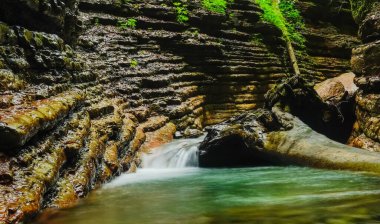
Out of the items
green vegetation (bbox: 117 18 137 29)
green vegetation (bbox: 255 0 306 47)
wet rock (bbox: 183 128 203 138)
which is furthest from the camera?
green vegetation (bbox: 255 0 306 47)

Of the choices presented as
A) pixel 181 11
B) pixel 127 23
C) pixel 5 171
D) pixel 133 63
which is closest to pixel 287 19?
pixel 181 11

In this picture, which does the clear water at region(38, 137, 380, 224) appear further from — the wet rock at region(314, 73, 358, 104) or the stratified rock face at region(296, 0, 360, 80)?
the stratified rock face at region(296, 0, 360, 80)

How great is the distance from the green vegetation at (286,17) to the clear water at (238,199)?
45.7ft

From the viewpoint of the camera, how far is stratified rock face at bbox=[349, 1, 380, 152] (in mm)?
10102

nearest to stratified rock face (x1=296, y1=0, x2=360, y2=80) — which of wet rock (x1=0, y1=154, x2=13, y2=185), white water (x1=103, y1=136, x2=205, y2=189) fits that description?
white water (x1=103, y1=136, x2=205, y2=189)

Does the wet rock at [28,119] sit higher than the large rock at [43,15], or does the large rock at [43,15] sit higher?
the large rock at [43,15]

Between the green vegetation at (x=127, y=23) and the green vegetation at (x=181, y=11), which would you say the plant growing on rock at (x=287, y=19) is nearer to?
the green vegetation at (x=181, y=11)

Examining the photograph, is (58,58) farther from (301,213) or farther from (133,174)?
(301,213)

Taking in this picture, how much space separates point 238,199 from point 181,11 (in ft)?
44.6

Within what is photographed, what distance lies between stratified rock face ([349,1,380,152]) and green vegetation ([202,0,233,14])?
337 inches

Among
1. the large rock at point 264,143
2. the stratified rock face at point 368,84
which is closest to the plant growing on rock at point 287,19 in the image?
the stratified rock face at point 368,84

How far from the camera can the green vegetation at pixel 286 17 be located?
67.5 feet

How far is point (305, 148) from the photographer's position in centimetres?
880

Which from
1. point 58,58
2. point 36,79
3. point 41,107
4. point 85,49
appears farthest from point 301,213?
point 85,49
